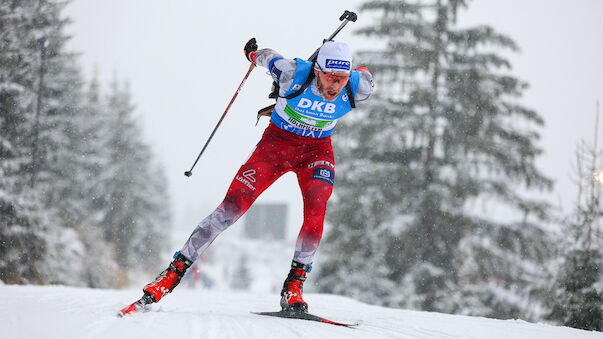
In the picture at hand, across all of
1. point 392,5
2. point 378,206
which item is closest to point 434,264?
point 378,206

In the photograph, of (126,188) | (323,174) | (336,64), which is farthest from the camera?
(126,188)

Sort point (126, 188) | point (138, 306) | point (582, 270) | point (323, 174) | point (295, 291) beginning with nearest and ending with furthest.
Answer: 1. point (138, 306)
2. point (295, 291)
3. point (323, 174)
4. point (582, 270)
5. point (126, 188)

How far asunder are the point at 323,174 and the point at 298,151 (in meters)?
0.28

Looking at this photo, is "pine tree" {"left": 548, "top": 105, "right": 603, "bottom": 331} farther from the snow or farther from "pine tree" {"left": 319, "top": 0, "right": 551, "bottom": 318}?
"pine tree" {"left": 319, "top": 0, "right": 551, "bottom": 318}

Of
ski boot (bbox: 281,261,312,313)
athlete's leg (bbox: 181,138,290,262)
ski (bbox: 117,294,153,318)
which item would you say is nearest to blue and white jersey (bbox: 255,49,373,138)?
athlete's leg (bbox: 181,138,290,262)

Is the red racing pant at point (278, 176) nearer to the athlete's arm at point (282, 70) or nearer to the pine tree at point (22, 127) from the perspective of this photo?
the athlete's arm at point (282, 70)

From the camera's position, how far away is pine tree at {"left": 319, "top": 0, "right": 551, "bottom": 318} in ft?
41.1

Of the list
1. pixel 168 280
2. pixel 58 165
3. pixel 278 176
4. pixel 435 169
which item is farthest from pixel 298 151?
pixel 58 165

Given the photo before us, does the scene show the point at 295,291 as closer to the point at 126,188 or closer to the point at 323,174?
the point at 323,174

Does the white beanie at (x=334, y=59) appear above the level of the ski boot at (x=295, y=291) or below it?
above

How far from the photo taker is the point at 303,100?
12.2 ft

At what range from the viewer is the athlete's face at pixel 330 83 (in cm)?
362

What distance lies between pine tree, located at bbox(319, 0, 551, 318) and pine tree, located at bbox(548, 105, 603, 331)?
18.2ft

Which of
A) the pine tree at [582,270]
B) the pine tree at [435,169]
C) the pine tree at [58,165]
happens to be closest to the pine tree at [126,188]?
the pine tree at [58,165]
